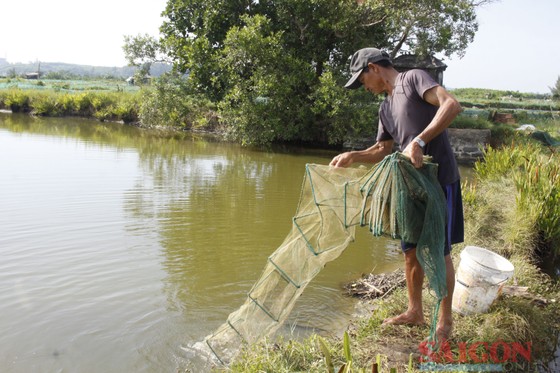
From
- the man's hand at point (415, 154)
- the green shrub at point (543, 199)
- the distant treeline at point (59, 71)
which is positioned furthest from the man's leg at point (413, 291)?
the distant treeline at point (59, 71)

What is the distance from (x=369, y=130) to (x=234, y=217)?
9251 mm

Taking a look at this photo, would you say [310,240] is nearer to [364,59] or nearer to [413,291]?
[413,291]

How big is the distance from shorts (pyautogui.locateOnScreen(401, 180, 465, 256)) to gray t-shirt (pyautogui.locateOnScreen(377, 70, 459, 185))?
72 mm

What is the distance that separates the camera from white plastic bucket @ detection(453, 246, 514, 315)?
10.5 feet

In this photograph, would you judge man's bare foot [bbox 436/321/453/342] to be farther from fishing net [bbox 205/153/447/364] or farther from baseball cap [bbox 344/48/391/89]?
baseball cap [bbox 344/48/391/89]

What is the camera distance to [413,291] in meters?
3.07

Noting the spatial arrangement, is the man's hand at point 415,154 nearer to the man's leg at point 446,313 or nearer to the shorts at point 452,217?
the shorts at point 452,217

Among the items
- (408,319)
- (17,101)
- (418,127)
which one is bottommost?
(408,319)

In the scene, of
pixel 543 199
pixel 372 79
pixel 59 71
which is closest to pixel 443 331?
pixel 372 79

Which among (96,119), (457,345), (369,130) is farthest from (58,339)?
(96,119)

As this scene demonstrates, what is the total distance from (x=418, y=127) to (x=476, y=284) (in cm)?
128

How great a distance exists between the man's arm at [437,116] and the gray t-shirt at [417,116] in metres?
0.07

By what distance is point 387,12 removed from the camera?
14.6 m

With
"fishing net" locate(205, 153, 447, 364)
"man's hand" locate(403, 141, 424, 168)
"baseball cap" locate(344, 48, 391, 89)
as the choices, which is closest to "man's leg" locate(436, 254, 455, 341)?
"fishing net" locate(205, 153, 447, 364)
